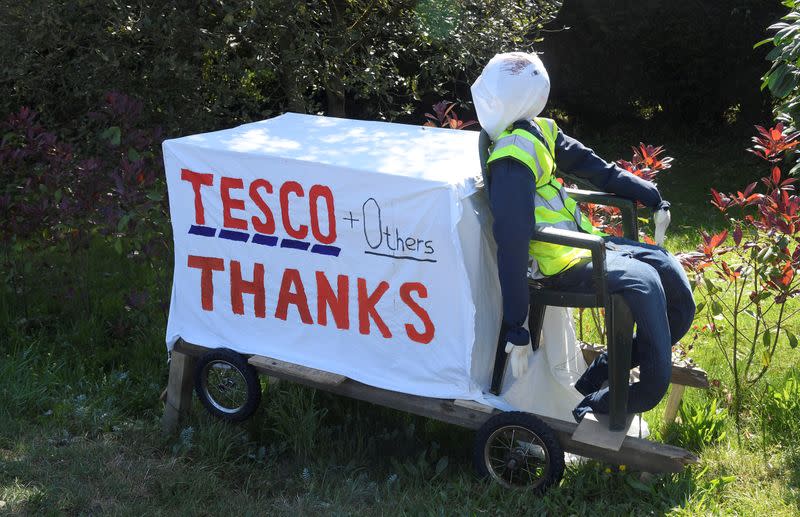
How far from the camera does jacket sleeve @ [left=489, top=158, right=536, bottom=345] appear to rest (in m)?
3.13

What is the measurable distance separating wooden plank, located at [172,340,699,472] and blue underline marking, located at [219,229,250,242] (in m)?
0.53

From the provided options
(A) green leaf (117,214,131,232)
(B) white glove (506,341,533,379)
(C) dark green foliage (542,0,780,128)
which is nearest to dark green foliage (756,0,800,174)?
(B) white glove (506,341,533,379)

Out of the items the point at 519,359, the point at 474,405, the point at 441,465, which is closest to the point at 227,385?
the point at 441,465

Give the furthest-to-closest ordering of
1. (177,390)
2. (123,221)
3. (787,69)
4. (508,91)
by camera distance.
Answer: (787,69)
(123,221)
(177,390)
(508,91)

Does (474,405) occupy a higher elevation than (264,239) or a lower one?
lower

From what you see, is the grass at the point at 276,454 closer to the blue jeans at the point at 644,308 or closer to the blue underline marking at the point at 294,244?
the blue jeans at the point at 644,308

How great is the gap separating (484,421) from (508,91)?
47.2 inches

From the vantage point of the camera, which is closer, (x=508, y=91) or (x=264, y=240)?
(x=508, y=91)

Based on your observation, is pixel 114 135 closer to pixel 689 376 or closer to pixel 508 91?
pixel 508 91

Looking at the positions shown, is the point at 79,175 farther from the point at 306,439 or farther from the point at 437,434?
the point at 437,434

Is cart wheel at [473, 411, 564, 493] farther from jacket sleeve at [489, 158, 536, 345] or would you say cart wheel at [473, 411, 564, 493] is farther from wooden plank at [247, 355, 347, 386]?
wooden plank at [247, 355, 347, 386]

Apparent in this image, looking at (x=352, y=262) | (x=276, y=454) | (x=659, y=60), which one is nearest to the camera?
(x=352, y=262)

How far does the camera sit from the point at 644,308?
3.14 metres

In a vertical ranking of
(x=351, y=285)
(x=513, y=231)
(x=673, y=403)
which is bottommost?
(x=673, y=403)
